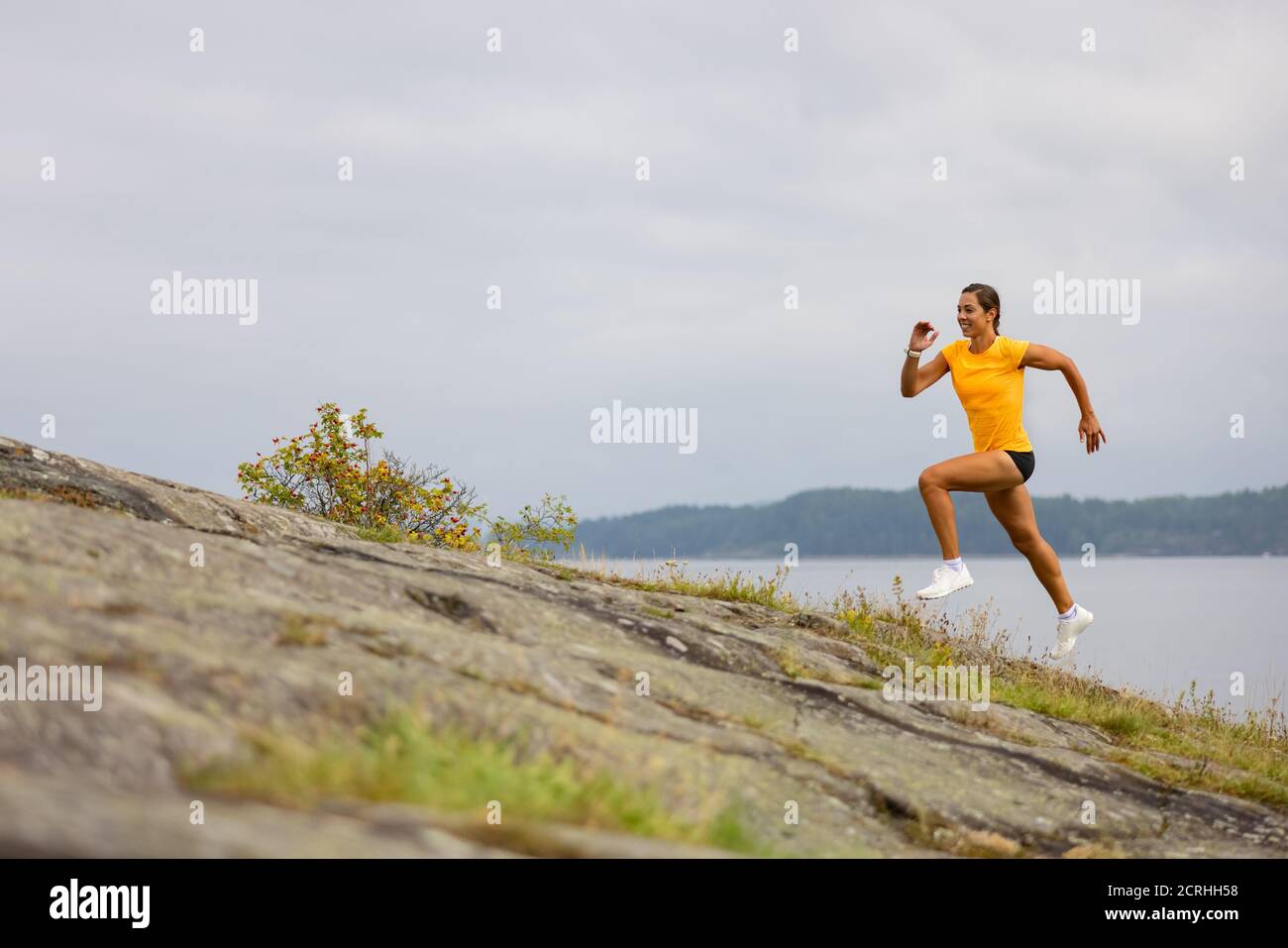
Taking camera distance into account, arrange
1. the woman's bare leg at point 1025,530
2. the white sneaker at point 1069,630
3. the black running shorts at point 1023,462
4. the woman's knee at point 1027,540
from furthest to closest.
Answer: the white sneaker at point 1069,630, the woman's knee at point 1027,540, the woman's bare leg at point 1025,530, the black running shorts at point 1023,462

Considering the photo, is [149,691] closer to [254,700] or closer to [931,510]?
[254,700]

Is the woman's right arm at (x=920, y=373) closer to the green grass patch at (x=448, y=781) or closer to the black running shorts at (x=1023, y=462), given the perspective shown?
the black running shorts at (x=1023, y=462)

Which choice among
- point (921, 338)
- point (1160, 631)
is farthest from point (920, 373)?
point (1160, 631)

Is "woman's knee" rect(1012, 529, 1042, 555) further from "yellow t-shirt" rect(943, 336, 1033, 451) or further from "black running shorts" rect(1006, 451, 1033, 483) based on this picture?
"yellow t-shirt" rect(943, 336, 1033, 451)

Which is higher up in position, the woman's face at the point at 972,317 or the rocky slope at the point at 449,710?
the woman's face at the point at 972,317

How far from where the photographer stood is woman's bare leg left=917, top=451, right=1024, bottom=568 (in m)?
10.4

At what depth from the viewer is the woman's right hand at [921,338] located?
35.3 feet

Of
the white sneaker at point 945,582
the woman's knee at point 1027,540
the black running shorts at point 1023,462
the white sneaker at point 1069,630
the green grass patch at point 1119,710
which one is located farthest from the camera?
the white sneaker at point 1069,630

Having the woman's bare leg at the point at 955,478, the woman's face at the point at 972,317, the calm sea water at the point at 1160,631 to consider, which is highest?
the woman's face at the point at 972,317

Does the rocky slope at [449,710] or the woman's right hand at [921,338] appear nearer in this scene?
the rocky slope at [449,710]

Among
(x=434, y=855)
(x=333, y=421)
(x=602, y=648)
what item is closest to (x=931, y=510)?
(x=602, y=648)

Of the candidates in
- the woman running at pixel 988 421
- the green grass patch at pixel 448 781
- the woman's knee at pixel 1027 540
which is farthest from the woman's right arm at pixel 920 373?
the green grass patch at pixel 448 781
